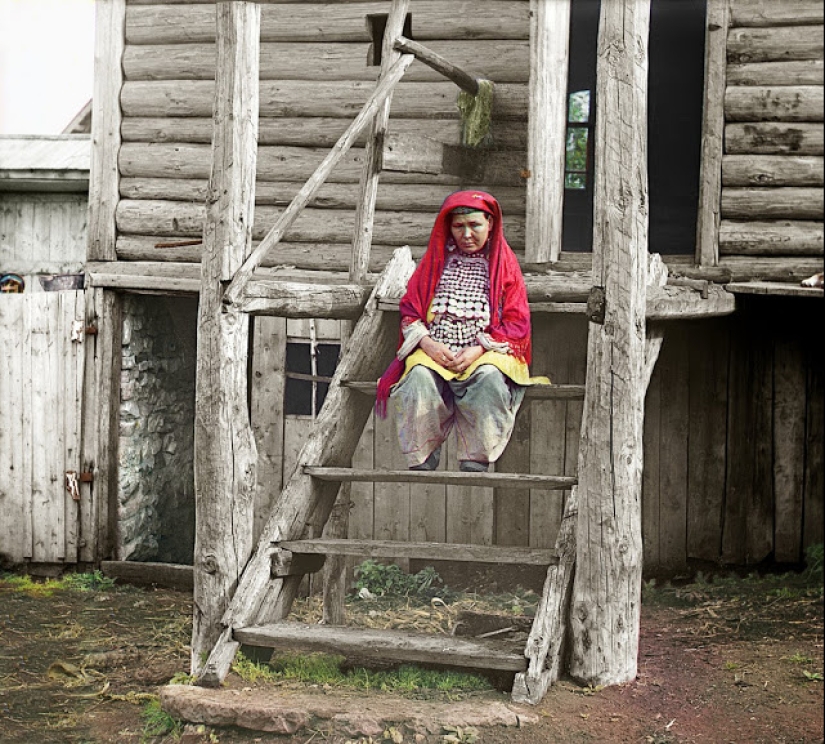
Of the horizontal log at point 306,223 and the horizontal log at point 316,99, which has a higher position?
the horizontal log at point 316,99

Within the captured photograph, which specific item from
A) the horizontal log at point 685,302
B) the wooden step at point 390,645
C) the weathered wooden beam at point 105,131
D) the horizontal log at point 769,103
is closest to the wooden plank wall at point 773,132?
the horizontal log at point 769,103

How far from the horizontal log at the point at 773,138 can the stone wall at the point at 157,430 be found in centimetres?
465

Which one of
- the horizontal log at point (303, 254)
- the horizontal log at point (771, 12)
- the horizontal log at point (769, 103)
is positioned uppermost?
the horizontal log at point (771, 12)

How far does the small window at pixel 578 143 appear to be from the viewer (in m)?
12.6

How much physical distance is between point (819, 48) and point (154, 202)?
16.2 ft

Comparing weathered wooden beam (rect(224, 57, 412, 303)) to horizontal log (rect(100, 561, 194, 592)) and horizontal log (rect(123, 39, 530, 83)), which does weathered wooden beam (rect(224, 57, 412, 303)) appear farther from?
horizontal log (rect(100, 561, 194, 592))

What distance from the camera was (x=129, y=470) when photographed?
28.7 feet

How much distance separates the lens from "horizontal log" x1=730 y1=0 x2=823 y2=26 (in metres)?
7.48

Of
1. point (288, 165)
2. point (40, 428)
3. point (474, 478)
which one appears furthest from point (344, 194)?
point (474, 478)

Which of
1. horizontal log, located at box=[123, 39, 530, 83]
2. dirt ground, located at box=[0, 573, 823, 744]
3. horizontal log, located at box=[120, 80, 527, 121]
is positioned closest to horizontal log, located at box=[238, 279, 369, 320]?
dirt ground, located at box=[0, 573, 823, 744]

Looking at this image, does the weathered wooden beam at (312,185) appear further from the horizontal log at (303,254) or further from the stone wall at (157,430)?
the stone wall at (157,430)

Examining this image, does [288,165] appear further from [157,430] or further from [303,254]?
[157,430]

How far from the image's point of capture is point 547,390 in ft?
18.1

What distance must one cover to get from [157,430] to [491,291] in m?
4.45
